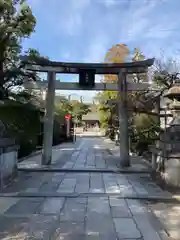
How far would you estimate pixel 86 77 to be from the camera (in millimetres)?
9133

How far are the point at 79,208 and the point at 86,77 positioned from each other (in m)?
5.68

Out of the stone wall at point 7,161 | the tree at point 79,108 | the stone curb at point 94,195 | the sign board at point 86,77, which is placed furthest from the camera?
the tree at point 79,108

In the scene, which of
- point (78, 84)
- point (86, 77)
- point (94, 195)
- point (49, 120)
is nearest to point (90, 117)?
point (78, 84)

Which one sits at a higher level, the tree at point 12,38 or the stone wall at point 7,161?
the tree at point 12,38

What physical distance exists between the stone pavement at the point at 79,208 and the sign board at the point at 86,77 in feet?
11.5

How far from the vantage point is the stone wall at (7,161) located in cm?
560

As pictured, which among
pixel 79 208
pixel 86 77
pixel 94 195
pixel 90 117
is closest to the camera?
pixel 79 208

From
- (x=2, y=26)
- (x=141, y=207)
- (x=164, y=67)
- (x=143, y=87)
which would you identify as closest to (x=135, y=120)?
(x=164, y=67)

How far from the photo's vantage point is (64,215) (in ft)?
12.8

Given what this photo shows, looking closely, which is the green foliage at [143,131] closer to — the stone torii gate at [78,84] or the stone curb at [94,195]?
the stone torii gate at [78,84]

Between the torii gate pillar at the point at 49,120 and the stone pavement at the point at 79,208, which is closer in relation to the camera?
the stone pavement at the point at 79,208

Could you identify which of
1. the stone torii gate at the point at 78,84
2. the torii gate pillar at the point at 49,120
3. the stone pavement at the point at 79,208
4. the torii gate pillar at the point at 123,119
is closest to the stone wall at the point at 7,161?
the stone pavement at the point at 79,208

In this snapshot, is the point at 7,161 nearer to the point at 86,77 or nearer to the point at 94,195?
the point at 94,195

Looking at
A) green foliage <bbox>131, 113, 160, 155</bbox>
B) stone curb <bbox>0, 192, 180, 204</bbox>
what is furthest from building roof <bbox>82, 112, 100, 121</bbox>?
stone curb <bbox>0, 192, 180, 204</bbox>
